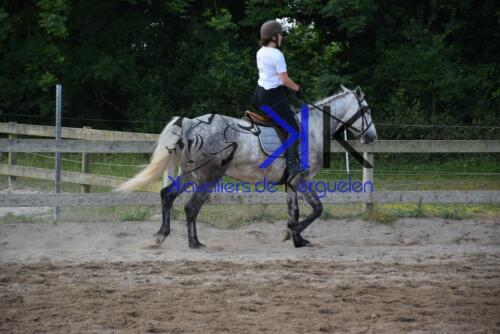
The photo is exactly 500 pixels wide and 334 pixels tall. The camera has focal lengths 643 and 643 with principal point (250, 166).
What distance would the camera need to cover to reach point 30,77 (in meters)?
18.2

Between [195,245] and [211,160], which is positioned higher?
[211,160]

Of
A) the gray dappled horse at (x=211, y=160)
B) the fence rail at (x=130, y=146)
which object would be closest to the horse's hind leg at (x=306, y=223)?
the gray dappled horse at (x=211, y=160)

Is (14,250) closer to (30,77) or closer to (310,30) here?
(30,77)

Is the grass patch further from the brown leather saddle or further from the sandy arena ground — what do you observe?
the brown leather saddle

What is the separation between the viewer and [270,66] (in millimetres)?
8359

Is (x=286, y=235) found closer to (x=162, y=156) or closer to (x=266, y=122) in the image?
(x=266, y=122)

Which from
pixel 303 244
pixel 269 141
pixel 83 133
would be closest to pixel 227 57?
pixel 83 133

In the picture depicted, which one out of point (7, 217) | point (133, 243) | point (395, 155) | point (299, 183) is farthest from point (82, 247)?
point (395, 155)

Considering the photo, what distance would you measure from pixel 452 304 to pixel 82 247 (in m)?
5.01

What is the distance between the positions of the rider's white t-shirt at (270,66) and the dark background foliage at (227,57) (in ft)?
29.8

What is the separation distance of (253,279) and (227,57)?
12.7 meters

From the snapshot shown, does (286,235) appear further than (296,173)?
Yes

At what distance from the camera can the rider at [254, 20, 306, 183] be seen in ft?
27.2

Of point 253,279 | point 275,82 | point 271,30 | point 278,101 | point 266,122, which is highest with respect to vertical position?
point 271,30
